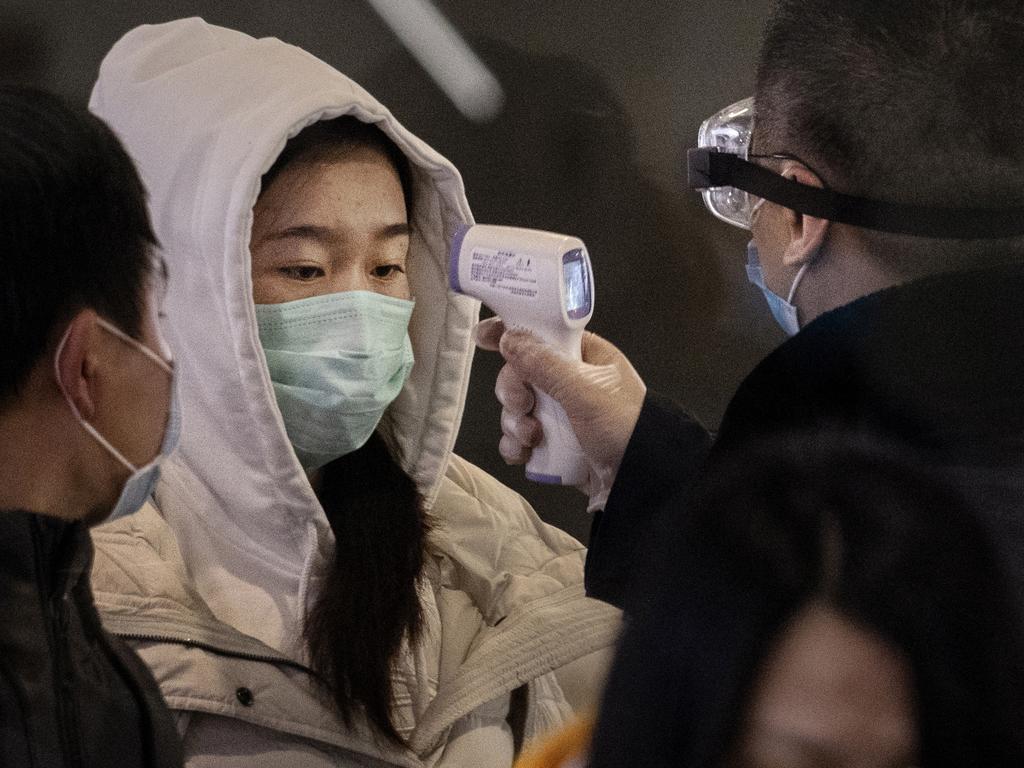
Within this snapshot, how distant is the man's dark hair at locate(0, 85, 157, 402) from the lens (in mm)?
1004

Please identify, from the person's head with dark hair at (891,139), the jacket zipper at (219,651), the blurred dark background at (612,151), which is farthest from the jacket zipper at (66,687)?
the blurred dark background at (612,151)

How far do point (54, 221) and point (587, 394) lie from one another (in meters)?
0.88

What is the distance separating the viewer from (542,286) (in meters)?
1.65

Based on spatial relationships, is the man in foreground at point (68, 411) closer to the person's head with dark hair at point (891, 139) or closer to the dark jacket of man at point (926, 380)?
the dark jacket of man at point (926, 380)

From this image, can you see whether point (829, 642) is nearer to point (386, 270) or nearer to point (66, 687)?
point (66, 687)

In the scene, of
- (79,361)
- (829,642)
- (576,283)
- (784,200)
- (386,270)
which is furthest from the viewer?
(386,270)

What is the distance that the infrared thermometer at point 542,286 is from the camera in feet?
5.39

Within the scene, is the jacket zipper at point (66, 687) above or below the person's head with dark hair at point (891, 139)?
below

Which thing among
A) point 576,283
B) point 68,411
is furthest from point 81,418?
point 576,283

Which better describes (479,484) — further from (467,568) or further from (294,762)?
(294,762)

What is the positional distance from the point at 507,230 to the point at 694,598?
0.95 metres

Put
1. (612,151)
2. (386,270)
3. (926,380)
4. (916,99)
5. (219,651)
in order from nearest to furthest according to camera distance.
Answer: (926,380), (916,99), (219,651), (386,270), (612,151)

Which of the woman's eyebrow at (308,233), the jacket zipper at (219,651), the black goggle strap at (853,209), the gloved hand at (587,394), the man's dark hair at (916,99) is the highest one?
the man's dark hair at (916,99)

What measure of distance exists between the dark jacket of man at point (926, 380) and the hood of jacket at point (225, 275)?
0.81m
